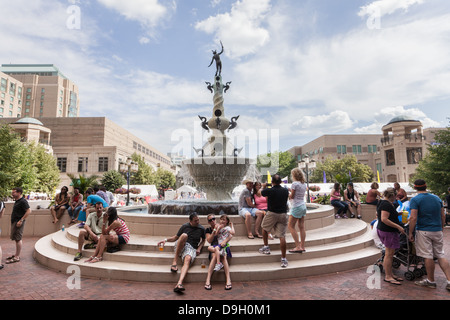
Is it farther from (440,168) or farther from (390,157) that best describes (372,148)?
(440,168)

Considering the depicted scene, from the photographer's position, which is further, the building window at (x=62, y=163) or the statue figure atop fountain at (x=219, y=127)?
the building window at (x=62, y=163)

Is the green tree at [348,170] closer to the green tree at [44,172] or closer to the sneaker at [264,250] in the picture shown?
the sneaker at [264,250]

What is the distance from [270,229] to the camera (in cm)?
536

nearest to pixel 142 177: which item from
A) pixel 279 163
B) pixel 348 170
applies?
pixel 279 163

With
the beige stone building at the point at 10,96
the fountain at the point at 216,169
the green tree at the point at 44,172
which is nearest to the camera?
the fountain at the point at 216,169

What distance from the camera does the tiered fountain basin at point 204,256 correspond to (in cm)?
488

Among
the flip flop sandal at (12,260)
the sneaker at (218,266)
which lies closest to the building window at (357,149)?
the sneaker at (218,266)

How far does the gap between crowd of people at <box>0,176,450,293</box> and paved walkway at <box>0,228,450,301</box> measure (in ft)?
0.72

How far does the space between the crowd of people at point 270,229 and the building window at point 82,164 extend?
56475 millimetres

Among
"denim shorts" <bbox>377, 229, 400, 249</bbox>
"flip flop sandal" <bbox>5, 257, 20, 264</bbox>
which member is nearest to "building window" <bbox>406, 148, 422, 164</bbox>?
"denim shorts" <bbox>377, 229, 400, 249</bbox>

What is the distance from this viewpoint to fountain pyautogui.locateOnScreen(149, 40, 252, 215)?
8312 millimetres

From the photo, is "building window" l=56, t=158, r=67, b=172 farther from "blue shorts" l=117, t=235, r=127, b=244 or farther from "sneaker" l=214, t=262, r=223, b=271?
"sneaker" l=214, t=262, r=223, b=271

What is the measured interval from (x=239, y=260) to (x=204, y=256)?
0.75m
